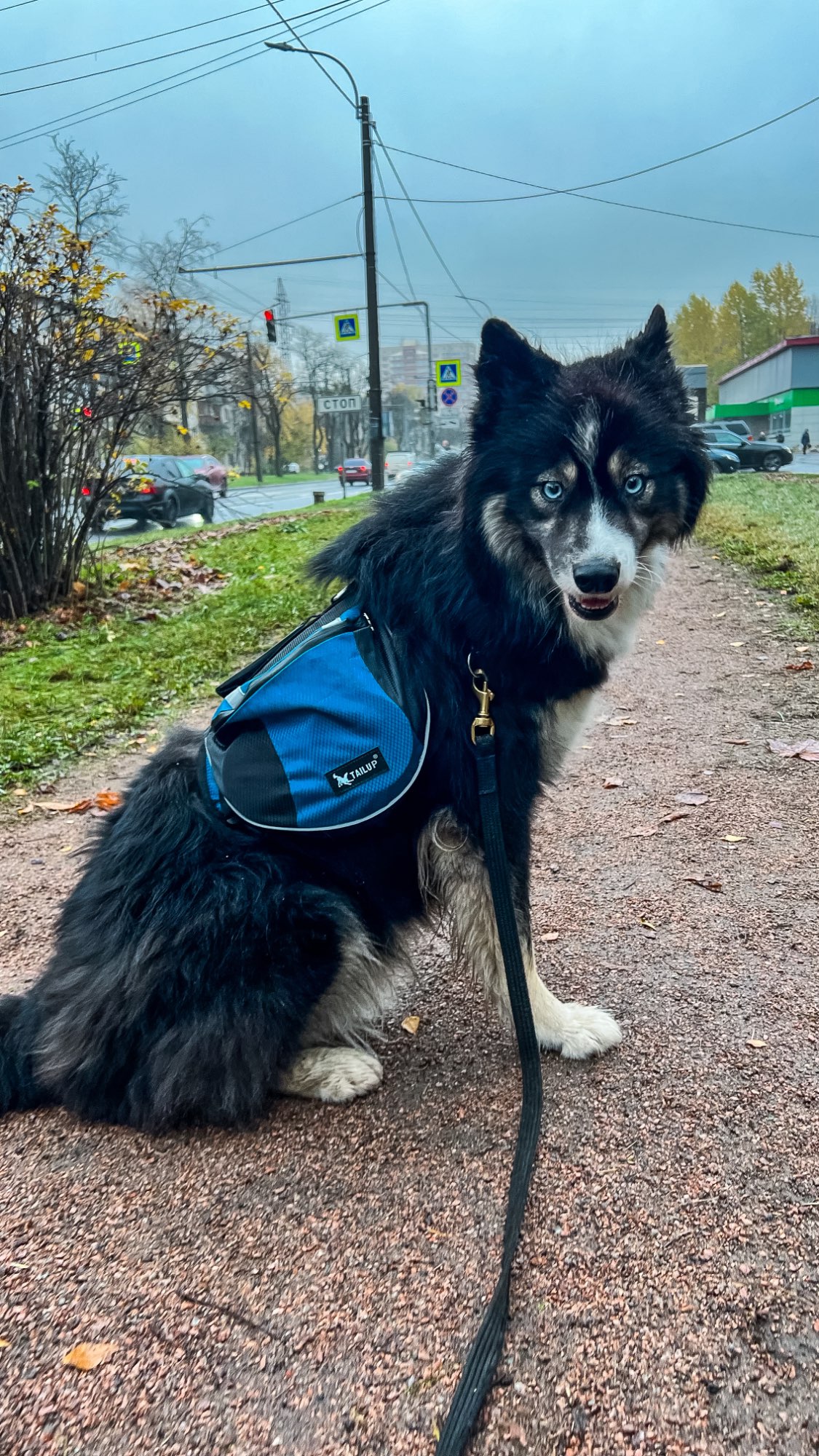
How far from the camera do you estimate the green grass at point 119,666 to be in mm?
5781

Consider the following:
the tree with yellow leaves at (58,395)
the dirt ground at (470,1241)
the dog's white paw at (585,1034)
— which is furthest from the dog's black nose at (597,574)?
the tree with yellow leaves at (58,395)

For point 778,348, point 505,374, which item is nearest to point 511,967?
point 505,374

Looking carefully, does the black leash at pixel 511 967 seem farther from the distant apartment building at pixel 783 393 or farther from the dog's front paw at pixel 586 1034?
the distant apartment building at pixel 783 393

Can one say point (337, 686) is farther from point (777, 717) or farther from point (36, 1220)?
point (777, 717)

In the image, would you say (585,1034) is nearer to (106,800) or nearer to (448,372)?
(106,800)

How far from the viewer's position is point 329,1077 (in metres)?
2.48

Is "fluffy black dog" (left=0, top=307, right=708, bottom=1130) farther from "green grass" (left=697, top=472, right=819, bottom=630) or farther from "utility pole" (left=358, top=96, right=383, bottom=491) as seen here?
"utility pole" (left=358, top=96, right=383, bottom=491)

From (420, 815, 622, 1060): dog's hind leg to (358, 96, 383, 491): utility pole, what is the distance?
17.9m

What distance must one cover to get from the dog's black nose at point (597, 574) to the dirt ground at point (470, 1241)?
4.43ft

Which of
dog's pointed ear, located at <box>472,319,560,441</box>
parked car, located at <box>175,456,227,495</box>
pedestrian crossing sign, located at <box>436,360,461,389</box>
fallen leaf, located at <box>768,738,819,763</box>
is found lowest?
fallen leaf, located at <box>768,738,819,763</box>

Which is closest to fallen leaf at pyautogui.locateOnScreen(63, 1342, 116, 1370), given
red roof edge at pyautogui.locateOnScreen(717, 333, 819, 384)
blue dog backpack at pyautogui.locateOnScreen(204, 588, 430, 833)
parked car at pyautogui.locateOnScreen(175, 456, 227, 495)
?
blue dog backpack at pyautogui.locateOnScreen(204, 588, 430, 833)

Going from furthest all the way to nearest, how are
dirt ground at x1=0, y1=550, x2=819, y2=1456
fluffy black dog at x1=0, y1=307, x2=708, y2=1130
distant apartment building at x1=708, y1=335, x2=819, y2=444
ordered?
distant apartment building at x1=708, y1=335, x2=819, y2=444 → fluffy black dog at x1=0, y1=307, x2=708, y2=1130 → dirt ground at x1=0, y1=550, x2=819, y2=1456

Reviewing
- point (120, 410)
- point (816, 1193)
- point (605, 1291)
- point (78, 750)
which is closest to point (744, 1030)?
point (816, 1193)

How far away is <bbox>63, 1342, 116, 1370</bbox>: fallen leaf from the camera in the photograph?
1.71m
